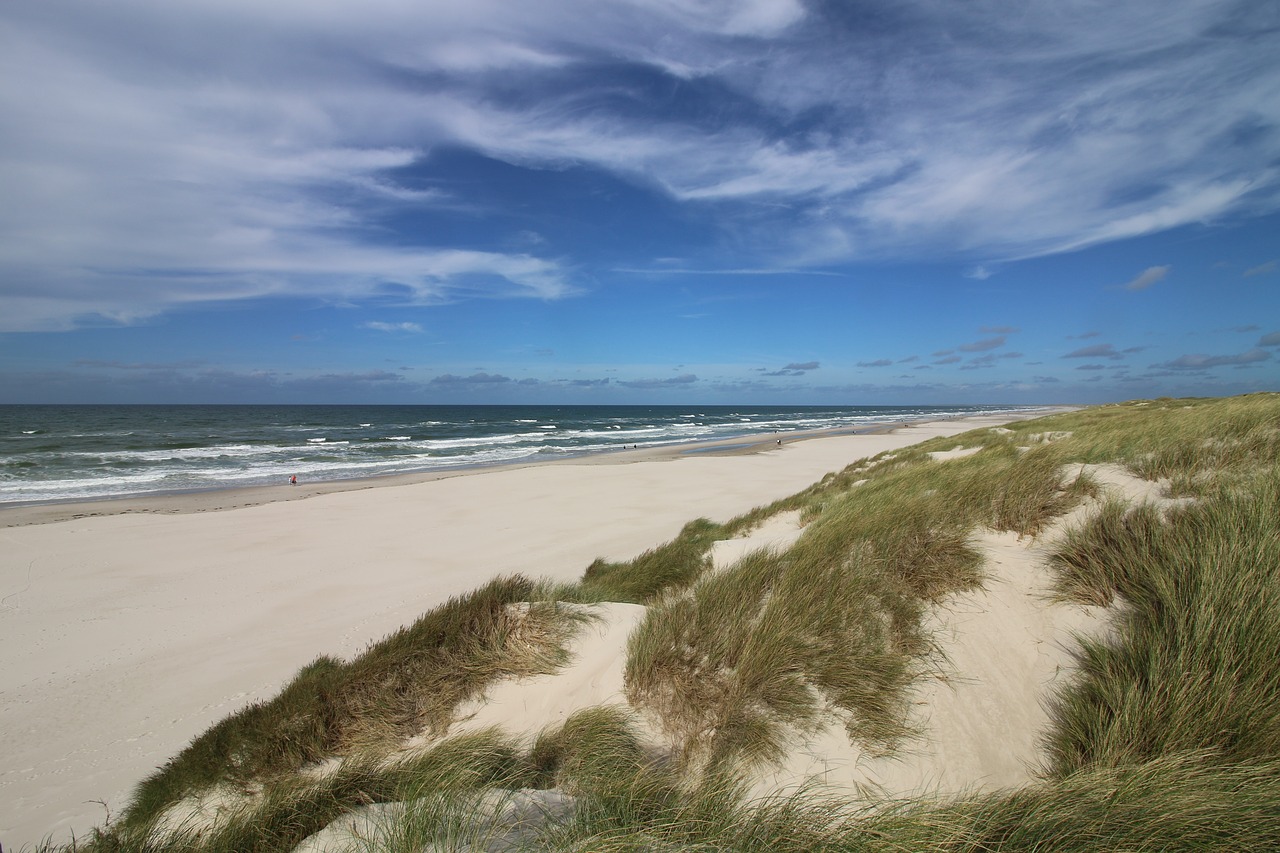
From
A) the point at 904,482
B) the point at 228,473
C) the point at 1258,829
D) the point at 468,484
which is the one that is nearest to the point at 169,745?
the point at 1258,829

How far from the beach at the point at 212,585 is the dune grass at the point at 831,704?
176 centimetres

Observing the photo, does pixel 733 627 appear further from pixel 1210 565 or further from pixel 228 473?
pixel 228 473

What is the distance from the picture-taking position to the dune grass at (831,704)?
7.79ft

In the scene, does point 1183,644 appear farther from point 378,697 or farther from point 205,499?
point 205,499

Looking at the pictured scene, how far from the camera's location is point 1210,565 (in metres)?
3.49

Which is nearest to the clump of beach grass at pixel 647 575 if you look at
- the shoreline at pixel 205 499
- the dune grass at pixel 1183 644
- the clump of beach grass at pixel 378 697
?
the clump of beach grass at pixel 378 697

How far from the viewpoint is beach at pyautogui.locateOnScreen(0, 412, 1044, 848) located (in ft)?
A: 17.6

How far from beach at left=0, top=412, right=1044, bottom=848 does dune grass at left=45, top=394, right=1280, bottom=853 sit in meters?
1.76

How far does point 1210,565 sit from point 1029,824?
2424mm

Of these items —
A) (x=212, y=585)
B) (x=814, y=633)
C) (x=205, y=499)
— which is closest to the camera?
(x=814, y=633)

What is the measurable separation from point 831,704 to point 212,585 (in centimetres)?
1100

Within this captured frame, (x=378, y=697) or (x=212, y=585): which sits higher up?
(x=378, y=697)

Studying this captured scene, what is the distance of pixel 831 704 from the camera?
11.9 ft

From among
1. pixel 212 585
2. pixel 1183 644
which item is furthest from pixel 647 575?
pixel 212 585
